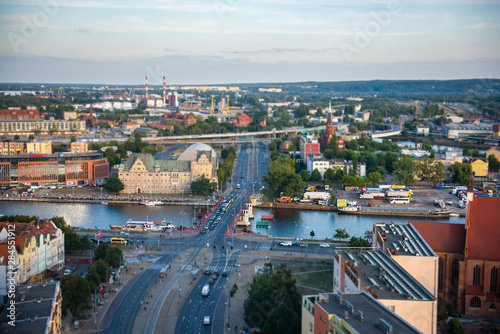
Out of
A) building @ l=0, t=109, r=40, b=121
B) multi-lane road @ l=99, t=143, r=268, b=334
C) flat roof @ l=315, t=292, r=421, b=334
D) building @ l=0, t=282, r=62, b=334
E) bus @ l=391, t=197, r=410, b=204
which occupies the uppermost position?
building @ l=0, t=109, r=40, b=121

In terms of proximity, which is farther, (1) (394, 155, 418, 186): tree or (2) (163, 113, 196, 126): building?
(2) (163, 113, 196, 126): building

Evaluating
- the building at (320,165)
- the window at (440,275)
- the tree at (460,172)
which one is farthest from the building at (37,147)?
the window at (440,275)

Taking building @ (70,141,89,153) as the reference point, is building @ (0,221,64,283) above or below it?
below

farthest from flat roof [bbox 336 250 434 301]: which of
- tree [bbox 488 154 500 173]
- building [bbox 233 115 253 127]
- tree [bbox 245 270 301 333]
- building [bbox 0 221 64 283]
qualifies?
building [bbox 233 115 253 127]

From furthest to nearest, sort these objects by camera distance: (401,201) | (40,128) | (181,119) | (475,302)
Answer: (181,119) → (40,128) → (401,201) → (475,302)

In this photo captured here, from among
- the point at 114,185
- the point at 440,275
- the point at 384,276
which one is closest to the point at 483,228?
the point at 440,275

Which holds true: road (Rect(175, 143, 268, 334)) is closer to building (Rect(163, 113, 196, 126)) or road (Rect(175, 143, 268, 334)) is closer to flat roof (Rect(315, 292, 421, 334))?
flat roof (Rect(315, 292, 421, 334))

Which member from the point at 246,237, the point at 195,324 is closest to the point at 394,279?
the point at 195,324

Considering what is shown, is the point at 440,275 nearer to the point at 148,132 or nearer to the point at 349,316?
the point at 349,316
